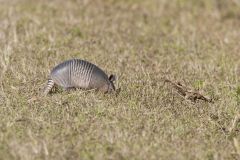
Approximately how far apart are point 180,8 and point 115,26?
225 centimetres

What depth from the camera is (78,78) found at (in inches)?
290

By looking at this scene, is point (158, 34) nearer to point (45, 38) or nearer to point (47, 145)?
point (45, 38)

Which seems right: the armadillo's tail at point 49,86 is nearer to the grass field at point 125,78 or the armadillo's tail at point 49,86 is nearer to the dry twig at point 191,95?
the grass field at point 125,78

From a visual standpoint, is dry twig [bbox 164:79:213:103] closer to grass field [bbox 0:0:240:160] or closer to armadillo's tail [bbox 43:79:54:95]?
grass field [bbox 0:0:240:160]

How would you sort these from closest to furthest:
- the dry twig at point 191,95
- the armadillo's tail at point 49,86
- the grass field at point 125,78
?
1. the grass field at point 125,78
2. the armadillo's tail at point 49,86
3. the dry twig at point 191,95

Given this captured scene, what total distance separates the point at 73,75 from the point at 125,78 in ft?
3.43

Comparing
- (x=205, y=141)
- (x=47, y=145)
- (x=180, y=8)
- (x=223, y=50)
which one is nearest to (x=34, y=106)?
(x=47, y=145)

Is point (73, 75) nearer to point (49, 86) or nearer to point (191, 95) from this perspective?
point (49, 86)

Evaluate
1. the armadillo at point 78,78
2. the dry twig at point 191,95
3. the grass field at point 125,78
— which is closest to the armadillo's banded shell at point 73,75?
the armadillo at point 78,78

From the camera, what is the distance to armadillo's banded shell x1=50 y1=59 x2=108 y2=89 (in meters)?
7.34

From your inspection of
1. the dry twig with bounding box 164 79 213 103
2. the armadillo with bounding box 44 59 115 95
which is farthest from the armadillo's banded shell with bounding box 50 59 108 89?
the dry twig with bounding box 164 79 213 103

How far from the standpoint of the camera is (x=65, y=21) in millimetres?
11609

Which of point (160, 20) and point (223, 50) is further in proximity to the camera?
point (160, 20)

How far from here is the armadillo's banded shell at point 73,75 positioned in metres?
7.34
